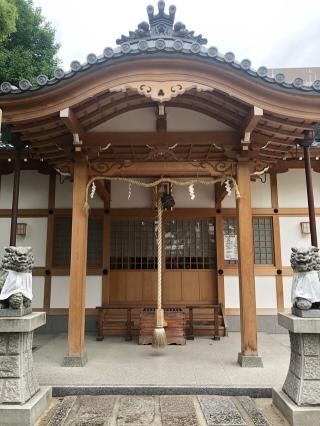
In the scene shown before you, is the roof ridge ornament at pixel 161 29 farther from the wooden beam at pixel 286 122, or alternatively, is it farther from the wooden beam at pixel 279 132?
the wooden beam at pixel 286 122

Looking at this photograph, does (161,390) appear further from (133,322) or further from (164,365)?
(133,322)

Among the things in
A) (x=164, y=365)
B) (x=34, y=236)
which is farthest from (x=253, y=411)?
(x=34, y=236)

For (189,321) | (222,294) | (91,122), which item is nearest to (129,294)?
(189,321)

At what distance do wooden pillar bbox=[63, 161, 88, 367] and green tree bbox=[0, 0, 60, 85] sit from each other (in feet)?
22.6

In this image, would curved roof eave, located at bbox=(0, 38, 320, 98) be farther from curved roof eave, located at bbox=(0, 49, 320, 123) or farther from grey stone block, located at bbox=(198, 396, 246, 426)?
grey stone block, located at bbox=(198, 396, 246, 426)

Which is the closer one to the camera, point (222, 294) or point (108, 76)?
point (108, 76)

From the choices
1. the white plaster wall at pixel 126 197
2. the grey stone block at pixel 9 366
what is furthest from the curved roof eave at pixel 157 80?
the white plaster wall at pixel 126 197

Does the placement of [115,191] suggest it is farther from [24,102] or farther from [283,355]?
[283,355]

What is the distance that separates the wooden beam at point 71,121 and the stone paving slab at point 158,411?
140 inches

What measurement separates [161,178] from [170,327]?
278 cm

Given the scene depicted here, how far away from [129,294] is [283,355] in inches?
135

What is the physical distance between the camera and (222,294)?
7609mm

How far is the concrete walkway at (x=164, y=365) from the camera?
174 inches

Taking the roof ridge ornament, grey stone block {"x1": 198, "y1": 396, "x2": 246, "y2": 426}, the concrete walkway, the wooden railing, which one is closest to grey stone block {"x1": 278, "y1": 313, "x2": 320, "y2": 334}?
grey stone block {"x1": 198, "y1": 396, "x2": 246, "y2": 426}
